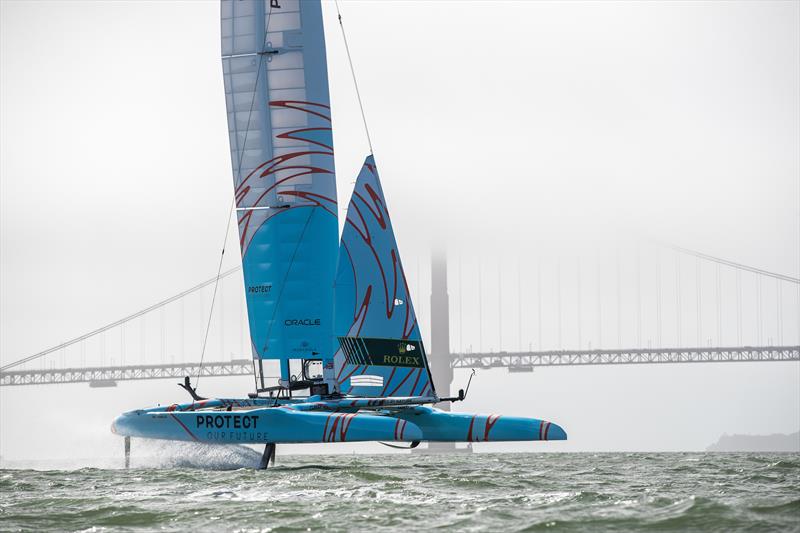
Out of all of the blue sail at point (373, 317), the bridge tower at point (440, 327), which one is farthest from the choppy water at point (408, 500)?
the bridge tower at point (440, 327)

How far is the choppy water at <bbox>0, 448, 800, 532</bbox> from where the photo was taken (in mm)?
6035

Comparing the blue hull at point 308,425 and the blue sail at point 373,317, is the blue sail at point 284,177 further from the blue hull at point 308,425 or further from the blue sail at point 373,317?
the blue hull at point 308,425

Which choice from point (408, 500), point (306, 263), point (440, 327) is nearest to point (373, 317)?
point (306, 263)

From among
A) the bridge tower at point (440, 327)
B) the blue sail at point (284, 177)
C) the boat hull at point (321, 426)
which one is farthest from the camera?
the bridge tower at point (440, 327)

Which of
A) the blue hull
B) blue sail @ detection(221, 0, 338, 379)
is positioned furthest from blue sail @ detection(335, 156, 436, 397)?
blue sail @ detection(221, 0, 338, 379)

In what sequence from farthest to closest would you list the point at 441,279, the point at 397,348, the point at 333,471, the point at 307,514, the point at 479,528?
the point at 441,279, the point at 397,348, the point at 333,471, the point at 307,514, the point at 479,528

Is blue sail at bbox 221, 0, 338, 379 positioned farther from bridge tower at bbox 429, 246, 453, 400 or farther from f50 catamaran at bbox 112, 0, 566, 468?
bridge tower at bbox 429, 246, 453, 400

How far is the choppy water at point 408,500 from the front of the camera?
6.04 meters

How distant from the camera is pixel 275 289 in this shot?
11.6 metres

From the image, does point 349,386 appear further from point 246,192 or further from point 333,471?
point 246,192

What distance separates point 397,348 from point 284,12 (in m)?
3.45

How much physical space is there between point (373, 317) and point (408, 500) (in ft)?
12.5

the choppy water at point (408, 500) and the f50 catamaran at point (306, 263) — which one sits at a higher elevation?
the f50 catamaran at point (306, 263)

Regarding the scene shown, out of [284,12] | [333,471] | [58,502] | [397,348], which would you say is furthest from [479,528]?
[284,12]
